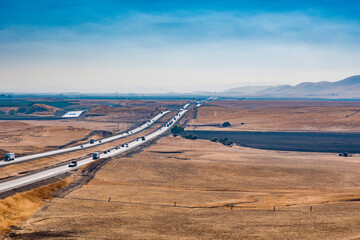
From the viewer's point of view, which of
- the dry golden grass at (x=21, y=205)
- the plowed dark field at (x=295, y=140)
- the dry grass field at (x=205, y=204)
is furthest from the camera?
the plowed dark field at (x=295, y=140)

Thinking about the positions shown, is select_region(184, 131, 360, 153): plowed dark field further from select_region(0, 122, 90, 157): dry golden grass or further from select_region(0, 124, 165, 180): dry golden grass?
select_region(0, 124, 165, 180): dry golden grass

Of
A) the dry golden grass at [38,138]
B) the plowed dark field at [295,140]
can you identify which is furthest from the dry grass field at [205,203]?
the plowed dark field at [295,140]

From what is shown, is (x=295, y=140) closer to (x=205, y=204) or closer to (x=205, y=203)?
(x=205, y=203)

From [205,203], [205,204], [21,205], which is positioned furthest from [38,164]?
[205,204]

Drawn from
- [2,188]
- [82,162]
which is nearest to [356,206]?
[2,188]

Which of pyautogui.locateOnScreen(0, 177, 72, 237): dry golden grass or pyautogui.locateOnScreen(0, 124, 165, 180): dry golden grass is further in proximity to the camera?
pyautogui.locateOnScreen(0, 124, 165, 180): dry golden grass

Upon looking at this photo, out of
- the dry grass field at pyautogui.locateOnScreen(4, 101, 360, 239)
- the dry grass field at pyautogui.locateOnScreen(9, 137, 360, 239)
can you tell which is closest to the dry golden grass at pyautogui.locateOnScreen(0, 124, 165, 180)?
the dry grass field at pyautogui.locateOnScreen(4, 101, 360, 239)

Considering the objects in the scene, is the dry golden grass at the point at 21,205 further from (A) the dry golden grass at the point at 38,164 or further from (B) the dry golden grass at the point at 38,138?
(B) the dry golden grass at the point at 38,138

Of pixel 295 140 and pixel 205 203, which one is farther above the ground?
pixel 205 203

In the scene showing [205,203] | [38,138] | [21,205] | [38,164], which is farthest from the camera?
[38,138]

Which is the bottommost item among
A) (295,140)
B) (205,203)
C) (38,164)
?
(295,140)
